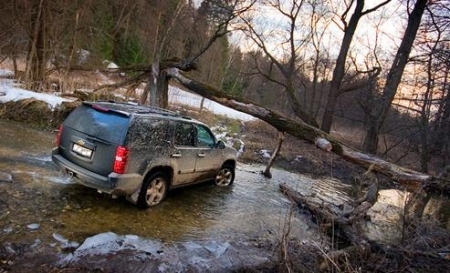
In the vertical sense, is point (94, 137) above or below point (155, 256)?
above

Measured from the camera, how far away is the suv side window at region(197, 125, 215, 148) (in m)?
8.71

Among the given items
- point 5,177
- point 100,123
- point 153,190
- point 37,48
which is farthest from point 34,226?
point 37,48

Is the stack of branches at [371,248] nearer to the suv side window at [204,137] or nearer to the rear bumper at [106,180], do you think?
the suv side window at [204,137]

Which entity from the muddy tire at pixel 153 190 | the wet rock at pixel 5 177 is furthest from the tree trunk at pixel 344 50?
the wet rock at pixel 5 177

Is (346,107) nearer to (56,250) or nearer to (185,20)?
(185,20)

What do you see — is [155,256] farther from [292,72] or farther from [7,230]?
[292,72]

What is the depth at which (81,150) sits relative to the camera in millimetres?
6660

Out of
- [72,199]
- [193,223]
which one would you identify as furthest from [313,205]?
[72,199]

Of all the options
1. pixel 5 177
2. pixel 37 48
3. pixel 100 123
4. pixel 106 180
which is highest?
pixel 37 48

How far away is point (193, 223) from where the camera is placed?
713 cm

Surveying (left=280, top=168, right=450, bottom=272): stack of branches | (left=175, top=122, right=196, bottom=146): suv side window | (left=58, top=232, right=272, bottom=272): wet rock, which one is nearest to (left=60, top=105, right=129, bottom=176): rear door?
(left=58, top=232, right=272, bottom=272): wet rock

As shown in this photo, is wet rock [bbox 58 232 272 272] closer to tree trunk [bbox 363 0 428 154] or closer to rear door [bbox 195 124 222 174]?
rear door [bbox 195 124 222 174]

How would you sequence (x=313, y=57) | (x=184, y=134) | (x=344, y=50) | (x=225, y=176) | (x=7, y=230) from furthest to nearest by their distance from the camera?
1. (x=313, y=57)
2. (x=344, y=50)
3. (x=225, y=176)
4. (x=184, y=134)
5. (x=7, y=230)

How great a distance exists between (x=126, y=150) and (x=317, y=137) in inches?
202
